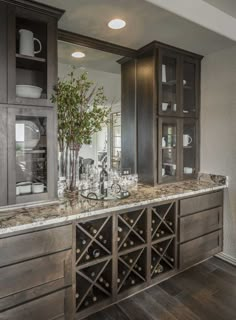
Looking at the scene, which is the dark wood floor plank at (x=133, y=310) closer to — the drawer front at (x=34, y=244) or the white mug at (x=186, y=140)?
the drawer front at (x=34, y=244)

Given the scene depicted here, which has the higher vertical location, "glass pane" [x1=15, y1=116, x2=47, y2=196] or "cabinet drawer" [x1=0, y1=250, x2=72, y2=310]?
"glass pane" [x1=15, y1=116, x2=47, y2=196]

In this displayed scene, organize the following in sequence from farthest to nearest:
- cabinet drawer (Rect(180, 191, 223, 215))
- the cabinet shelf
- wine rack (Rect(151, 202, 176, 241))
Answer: cabinet drawer (Rect(180, 191, 223, 215))
wine rack (Rect(151, 202, 176, 241))
the cabinet shelf

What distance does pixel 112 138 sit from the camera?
8.53 ft

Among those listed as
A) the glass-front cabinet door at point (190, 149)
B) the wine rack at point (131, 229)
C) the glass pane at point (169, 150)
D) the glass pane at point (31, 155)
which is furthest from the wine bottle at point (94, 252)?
the glass-front cabinet door at point (190, 149)

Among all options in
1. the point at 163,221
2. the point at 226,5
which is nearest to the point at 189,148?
the point at 163,221

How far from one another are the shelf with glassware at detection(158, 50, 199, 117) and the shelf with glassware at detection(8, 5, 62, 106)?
1.19 m

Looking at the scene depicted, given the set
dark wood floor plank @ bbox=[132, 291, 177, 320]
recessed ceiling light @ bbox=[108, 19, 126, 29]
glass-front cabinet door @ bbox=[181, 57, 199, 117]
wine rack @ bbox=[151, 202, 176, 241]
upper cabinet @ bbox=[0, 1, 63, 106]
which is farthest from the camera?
glass-front cabinet door @ bbox=[181, 57, 199, 117]

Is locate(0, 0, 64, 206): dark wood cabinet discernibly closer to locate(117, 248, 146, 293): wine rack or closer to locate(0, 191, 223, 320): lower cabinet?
locate(0, 191, 223, 320): lower cabinet

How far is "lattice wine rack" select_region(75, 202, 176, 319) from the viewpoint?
Answer: 6.08 ft

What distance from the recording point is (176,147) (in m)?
2.72

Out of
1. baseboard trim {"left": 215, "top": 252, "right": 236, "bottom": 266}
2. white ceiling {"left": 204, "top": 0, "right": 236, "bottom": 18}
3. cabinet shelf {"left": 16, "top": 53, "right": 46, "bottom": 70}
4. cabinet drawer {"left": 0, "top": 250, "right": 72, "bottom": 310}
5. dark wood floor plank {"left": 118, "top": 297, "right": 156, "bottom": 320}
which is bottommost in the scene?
dark wood floor plank {"left": 118, "top": 297, "right": 156, "bottom": 320}

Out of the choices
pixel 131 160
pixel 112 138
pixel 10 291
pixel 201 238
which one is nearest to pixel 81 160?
pixel 112 138

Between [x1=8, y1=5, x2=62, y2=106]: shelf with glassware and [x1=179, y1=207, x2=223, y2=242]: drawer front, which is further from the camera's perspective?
[x1=179, y1=207, x2=223, y2=242]: drawer front

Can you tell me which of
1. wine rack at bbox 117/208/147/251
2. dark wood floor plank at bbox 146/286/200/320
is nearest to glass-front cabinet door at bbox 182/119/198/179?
wine rack at bbox 117/208/147/251
